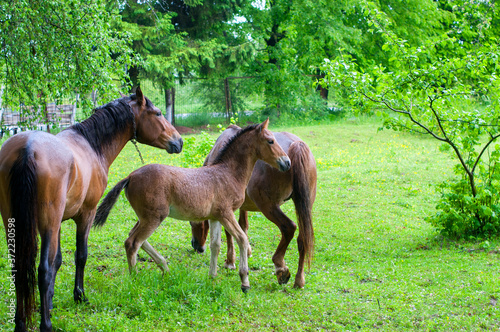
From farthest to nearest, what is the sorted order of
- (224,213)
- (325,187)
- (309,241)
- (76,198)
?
(325,187), (309,241), (224,213), (76,198)

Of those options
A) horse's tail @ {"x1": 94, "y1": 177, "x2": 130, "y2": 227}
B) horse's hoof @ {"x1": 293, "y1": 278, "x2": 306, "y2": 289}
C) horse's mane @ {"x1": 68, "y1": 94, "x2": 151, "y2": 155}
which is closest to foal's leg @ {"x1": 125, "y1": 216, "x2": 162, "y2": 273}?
horse's tail @ {"x1": 94, "y1": 177, "x2": 130, "y2": 227}

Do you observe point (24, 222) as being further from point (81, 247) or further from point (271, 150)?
point (271, 150)

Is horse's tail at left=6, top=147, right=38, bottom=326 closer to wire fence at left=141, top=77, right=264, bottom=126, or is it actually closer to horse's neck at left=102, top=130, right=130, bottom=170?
horse's neck at left=102, top=130, right=130, bottom=170

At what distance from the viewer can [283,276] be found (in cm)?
541

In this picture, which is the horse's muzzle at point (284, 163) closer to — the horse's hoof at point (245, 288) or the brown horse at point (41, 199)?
the horse's hoof at point (245, 288)

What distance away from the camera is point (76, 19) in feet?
21.5

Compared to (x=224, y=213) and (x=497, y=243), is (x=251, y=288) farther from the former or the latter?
(x=497, y=243)

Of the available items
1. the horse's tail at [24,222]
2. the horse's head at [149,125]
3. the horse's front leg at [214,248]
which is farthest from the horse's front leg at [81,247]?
the horse's front leg at [214,248]

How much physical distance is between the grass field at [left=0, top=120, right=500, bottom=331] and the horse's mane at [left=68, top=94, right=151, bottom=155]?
150 cm

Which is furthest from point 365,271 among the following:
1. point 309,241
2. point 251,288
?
point 251,288

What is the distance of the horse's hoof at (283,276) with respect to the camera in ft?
17.8

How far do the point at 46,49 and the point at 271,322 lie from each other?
16.9 ft

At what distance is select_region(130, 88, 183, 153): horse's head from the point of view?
506cm

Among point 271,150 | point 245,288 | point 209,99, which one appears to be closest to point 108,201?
point 245,288
